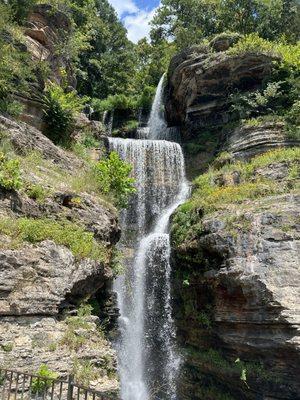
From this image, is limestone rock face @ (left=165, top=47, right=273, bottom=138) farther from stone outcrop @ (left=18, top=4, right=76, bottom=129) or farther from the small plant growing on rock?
the small plant growing on rock

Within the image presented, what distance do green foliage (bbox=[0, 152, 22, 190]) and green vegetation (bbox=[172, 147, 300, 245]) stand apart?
6795 millimetres

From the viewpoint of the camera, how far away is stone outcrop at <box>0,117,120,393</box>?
907cm

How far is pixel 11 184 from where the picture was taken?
12.0 m

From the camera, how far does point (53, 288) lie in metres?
10.4

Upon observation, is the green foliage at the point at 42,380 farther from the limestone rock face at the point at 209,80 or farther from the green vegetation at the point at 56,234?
the limestone rock face at the point at 209,80

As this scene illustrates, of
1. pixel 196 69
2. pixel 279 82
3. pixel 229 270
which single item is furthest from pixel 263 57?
pixel 229 270

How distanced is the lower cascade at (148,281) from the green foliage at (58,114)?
17.6 ft

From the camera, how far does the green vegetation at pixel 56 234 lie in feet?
36.1

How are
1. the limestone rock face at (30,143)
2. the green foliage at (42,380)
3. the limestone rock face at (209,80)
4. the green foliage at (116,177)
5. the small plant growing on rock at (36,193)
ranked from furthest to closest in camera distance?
the limestone rock face at (209,80) < the green foliage at (116,177) < the limestone rock face at (30,143) < the small plant growing on rock at (36,193) < the green foliage at (42,380)

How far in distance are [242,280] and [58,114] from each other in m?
11.6

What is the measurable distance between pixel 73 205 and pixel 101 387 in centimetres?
640

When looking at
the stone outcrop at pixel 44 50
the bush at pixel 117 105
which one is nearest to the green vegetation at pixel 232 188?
the stone outcrop at pixel 44 50

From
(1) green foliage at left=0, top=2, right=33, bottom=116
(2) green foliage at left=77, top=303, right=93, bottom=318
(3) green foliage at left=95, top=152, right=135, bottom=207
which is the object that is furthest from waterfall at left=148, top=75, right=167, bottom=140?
(2) green foliage at left=77, top=303, right=93, bottom=318

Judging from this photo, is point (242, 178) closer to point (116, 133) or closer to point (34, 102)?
point (34, 102)
